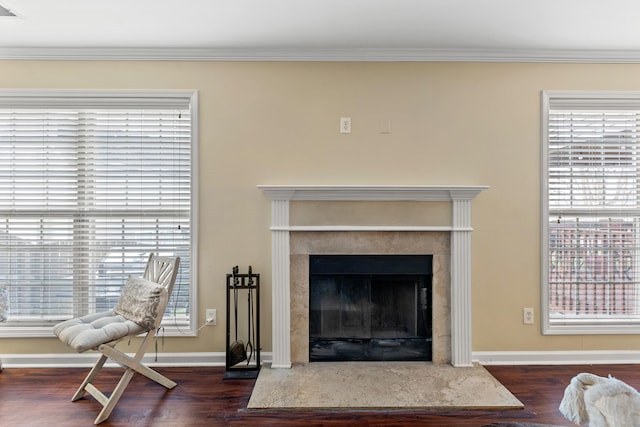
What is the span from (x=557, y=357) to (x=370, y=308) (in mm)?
1468

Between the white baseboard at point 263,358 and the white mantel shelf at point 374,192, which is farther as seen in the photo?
the white baseboard at point 263,358

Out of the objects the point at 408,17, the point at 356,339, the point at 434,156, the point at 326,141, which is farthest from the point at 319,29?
the point at 356,339

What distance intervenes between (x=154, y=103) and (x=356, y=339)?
235 centimetres

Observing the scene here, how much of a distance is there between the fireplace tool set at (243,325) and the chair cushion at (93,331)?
638 mm

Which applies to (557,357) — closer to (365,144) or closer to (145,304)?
(365,144)

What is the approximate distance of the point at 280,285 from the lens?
9.16ft

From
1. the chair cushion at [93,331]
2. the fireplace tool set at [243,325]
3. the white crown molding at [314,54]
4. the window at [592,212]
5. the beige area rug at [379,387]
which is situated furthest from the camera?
the window at [592,212]

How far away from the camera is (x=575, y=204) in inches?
118

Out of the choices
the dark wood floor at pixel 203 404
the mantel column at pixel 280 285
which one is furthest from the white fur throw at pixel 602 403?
the mantel column at pixel 280 285

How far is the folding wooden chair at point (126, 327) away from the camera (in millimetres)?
2170

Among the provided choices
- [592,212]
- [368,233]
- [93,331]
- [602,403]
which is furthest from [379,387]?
[592,212]

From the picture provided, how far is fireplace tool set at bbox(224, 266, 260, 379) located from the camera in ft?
8.85

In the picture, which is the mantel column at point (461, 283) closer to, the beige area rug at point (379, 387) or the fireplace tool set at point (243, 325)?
the beige area rug at point (379, 387)

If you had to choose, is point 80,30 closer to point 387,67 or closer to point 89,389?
point 387,67
